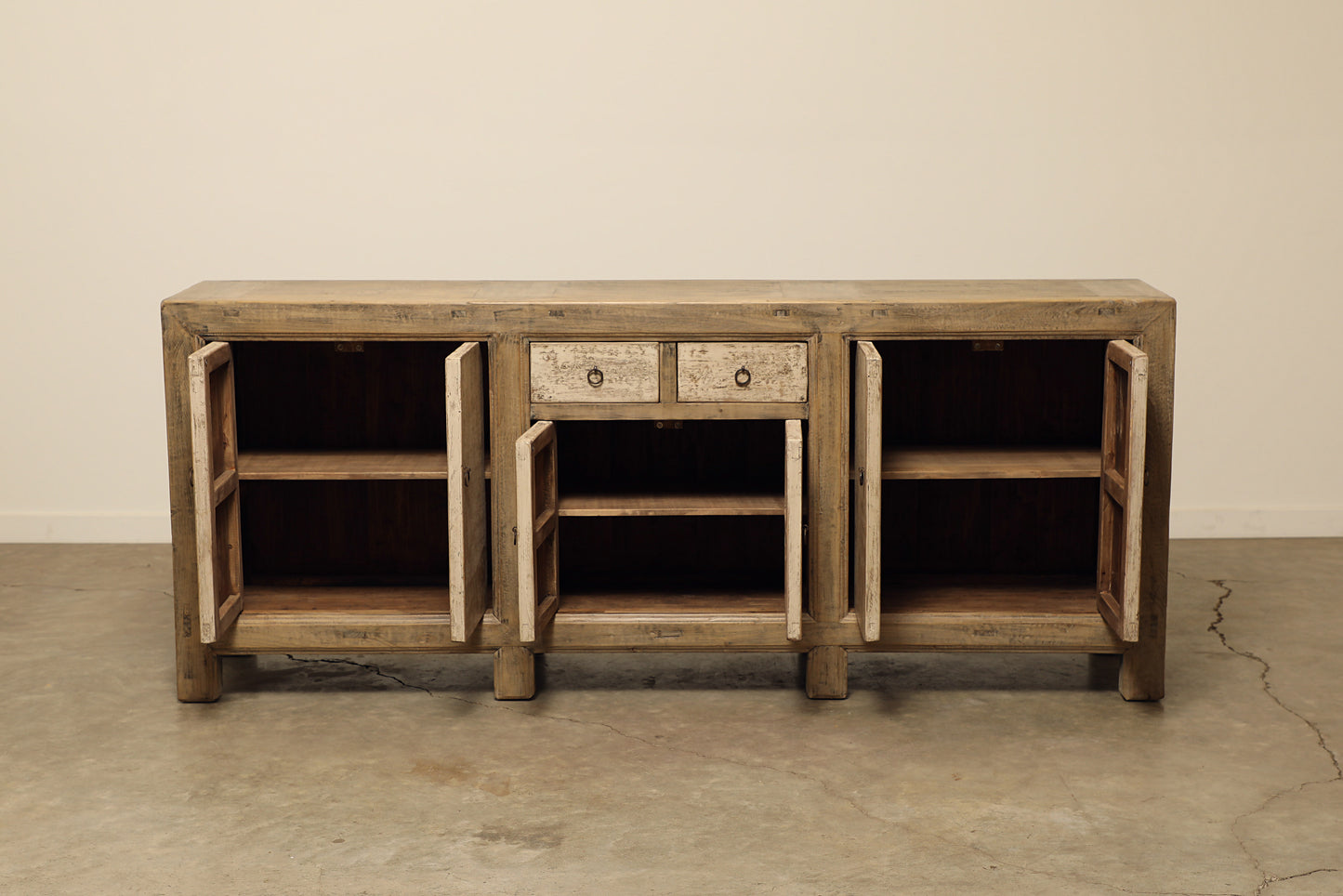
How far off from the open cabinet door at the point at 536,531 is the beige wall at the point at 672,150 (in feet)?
5.65

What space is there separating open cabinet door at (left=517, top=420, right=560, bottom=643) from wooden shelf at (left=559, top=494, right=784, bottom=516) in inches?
2.9

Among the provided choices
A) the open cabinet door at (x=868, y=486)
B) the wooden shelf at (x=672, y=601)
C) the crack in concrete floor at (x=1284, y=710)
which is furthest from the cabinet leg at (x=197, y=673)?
the crack in concrete floor at (x=1284, y=710)

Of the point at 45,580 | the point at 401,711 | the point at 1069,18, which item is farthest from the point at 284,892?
the point at 1069,18

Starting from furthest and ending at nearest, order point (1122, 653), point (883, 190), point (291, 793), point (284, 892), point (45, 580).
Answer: point (883, 190) < point (45, 580) < point (1122, 653) < point (291, 793) < point (284, 892)

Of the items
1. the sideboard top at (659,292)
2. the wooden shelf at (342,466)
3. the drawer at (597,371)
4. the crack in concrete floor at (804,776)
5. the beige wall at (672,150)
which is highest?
the beige wall at (672,150)

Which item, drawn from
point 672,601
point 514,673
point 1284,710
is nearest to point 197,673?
point 514,673

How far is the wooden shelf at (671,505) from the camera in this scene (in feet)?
11.9

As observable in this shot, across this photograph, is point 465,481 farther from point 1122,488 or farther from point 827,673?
point 1122,488

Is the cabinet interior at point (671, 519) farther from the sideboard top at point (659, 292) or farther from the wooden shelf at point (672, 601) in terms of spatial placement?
the sideboard top at point (659, 292)

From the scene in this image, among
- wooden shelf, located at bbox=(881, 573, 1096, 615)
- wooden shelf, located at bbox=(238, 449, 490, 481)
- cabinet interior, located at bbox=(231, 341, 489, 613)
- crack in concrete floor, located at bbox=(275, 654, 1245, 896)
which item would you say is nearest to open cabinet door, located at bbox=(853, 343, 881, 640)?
wooden shelf, located at bbox=(881, 573, 1096, 615)

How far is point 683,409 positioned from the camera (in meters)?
3.56

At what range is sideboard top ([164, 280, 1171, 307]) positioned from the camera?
11.6ft

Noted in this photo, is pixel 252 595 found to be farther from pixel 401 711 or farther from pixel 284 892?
pixel 284 892

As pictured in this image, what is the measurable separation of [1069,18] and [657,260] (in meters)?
1.67
